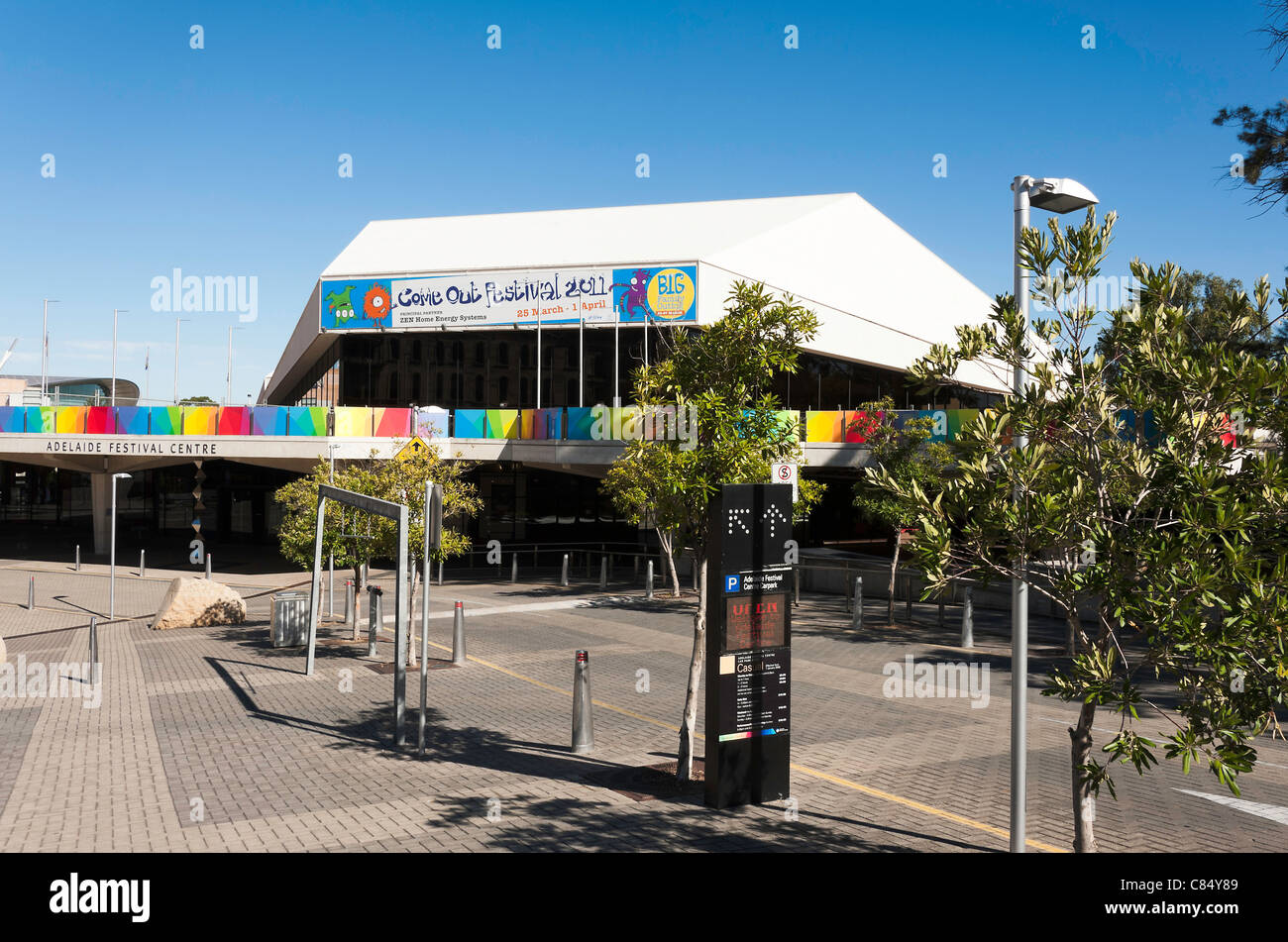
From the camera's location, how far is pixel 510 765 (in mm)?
10375

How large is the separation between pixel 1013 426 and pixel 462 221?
35.0 meters

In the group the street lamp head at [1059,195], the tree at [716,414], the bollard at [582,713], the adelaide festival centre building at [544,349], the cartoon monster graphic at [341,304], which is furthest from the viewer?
the cartoon monster graphic at [341,304]

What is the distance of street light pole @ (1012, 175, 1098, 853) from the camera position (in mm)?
6961

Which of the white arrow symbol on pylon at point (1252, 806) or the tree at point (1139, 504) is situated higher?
the tree at point (1139, 504)

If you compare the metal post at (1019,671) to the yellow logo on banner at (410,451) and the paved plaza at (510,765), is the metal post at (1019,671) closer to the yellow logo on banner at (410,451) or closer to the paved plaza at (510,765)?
the paved plaza at (510,765)

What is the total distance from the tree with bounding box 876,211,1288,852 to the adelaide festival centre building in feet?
57.5

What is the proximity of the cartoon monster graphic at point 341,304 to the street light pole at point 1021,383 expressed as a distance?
27.0m

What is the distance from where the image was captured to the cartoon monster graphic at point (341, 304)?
103ft

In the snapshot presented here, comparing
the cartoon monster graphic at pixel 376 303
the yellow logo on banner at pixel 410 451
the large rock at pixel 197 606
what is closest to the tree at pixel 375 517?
the yellow logo on banner at pixel 410 451

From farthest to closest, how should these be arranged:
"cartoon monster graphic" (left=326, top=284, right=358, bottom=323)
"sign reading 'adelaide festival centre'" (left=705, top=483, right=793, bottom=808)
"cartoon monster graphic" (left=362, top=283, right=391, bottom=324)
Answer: "cartoon monster graphic" (left=326, top=284, right=358, bottom=323) → "cartoon monster graphic" (left=362, top=283, right=391, bottom=324) → "sign reading 'adelaide festival centre'" (left=705, top=483, right=793, bottom=808)
